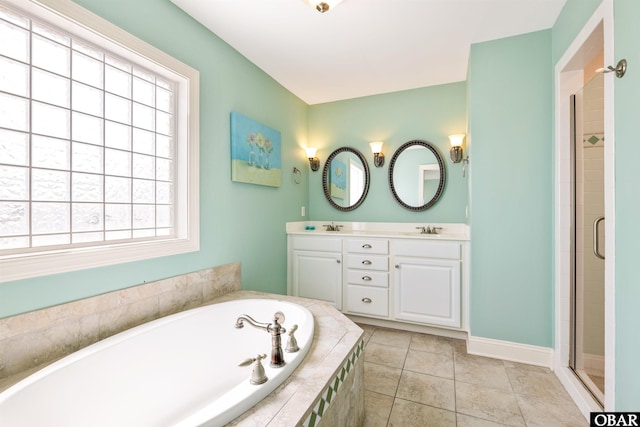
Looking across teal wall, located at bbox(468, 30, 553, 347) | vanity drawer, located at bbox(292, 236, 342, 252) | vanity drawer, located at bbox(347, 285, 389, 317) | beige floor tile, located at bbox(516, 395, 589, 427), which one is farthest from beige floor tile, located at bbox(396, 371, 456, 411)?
vanity drawer, located at bbox(292, 236, 342, 252)

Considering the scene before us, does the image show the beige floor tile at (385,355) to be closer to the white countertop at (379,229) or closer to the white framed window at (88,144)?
the white countertop at (379,229)

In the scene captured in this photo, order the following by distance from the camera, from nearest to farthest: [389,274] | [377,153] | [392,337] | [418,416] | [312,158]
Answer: [418,416] → [392,337] → [389,274] → [377,153] → [312,158]

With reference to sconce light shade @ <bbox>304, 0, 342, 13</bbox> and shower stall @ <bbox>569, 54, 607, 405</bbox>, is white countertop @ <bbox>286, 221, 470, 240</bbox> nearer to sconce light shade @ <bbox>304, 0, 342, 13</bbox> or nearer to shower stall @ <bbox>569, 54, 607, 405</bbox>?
shower stall @ <bbox>569, 54, 607, 405</bbox>

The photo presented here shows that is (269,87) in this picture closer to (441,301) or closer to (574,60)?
(574,60)

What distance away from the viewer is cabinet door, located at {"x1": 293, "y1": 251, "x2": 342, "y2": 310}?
2.99 meters

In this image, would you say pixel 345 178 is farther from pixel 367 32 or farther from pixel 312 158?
pixel 367 32

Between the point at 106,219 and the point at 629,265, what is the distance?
8.05 ft

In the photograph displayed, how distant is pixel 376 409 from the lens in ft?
5.58

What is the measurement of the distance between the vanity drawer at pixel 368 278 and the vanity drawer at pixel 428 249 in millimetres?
270

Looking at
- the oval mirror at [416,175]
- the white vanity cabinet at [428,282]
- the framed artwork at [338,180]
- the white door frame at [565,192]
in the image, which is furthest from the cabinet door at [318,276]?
the white door frame at [565,192]

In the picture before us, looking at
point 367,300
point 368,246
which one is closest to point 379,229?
point 368,246

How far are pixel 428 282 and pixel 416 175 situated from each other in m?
1.17

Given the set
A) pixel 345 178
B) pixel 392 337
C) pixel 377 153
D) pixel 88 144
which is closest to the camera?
pixel 88 144

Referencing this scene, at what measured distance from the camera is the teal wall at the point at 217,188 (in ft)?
4.67
